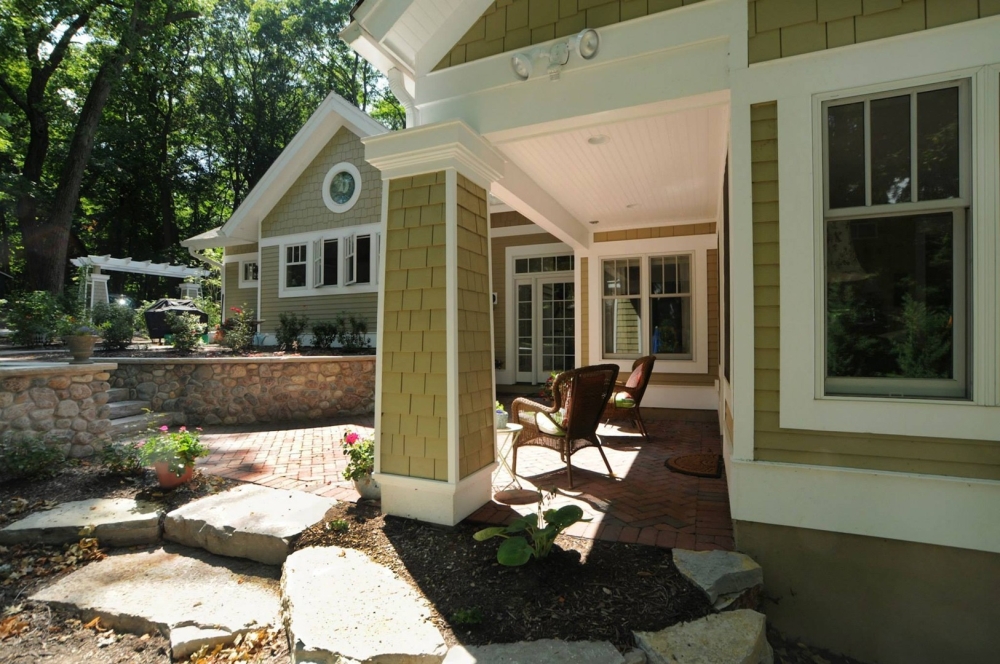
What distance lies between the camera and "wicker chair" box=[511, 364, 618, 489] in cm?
382

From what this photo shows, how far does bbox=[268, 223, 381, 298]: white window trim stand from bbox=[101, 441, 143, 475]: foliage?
19.2 feet

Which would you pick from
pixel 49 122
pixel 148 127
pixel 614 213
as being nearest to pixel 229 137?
pixel 148 127

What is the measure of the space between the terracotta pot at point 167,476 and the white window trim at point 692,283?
4931mm

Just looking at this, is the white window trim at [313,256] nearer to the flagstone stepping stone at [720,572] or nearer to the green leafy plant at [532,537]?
the green leafy plant at [532,537]

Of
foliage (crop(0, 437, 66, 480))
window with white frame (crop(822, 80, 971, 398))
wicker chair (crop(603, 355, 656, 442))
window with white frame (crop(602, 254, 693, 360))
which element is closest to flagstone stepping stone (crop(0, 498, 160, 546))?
foliage (crop(0, 437, 66, 480))

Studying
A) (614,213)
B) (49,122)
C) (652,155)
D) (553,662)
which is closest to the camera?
(553,662)

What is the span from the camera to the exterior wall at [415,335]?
3139 mm

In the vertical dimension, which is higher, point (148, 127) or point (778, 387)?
point (148, 127)

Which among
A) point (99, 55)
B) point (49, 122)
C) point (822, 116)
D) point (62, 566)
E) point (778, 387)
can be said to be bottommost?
point (62, 566)

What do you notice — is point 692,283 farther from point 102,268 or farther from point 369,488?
point 102,268

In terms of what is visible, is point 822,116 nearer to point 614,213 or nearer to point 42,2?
point 614,213

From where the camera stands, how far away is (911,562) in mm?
2404

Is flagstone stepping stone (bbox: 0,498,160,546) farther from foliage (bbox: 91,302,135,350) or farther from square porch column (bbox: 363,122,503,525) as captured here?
foliage (bbox: 91,302,135,350)

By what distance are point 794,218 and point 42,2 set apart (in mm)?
Answer: 17542
